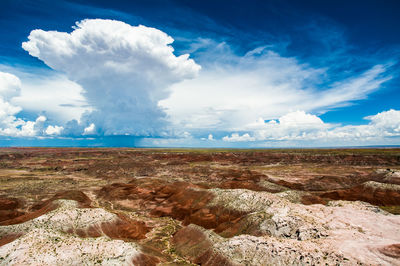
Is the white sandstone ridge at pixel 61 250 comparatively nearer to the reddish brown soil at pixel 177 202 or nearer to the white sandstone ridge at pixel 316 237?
the white sandstone ridge at pixel 316 237

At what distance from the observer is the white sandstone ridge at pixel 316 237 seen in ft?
57.5

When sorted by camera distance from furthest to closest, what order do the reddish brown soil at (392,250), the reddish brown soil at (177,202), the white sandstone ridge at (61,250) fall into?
1. the reddish brown soil at (177,202)
2. the white sandstone ridge at (61,250)
3. the reddish brown soil at (392,250)

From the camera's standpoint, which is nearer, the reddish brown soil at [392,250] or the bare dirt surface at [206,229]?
the reddish brown soil at [392,250]

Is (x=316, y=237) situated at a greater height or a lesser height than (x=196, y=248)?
greater

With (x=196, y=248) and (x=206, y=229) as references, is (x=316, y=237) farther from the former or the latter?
(x=206, y=229)

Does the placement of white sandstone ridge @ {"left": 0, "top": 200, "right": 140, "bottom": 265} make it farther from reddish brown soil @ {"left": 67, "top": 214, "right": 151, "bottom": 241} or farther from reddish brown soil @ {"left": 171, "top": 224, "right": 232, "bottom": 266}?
reddish brown soil @ {"left": 171, "top": 224, "right": 232, "bottom": 266}

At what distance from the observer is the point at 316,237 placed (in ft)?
69.6

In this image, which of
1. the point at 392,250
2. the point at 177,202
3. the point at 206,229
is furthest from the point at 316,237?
the point at 177,202

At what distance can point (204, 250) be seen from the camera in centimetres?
2316

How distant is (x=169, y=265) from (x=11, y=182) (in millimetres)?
73881

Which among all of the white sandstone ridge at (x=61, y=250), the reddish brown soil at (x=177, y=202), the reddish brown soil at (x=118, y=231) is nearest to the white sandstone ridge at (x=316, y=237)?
the reddish brown soil at (x=177, y=202)

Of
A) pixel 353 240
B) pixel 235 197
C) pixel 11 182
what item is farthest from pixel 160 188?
pixel 11 182

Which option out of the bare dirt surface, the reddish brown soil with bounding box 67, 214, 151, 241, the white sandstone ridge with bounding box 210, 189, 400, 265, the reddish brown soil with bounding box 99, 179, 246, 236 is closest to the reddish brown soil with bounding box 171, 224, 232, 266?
the bare dirt surface

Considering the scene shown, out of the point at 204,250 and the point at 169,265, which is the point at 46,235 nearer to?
the point at 169,265
